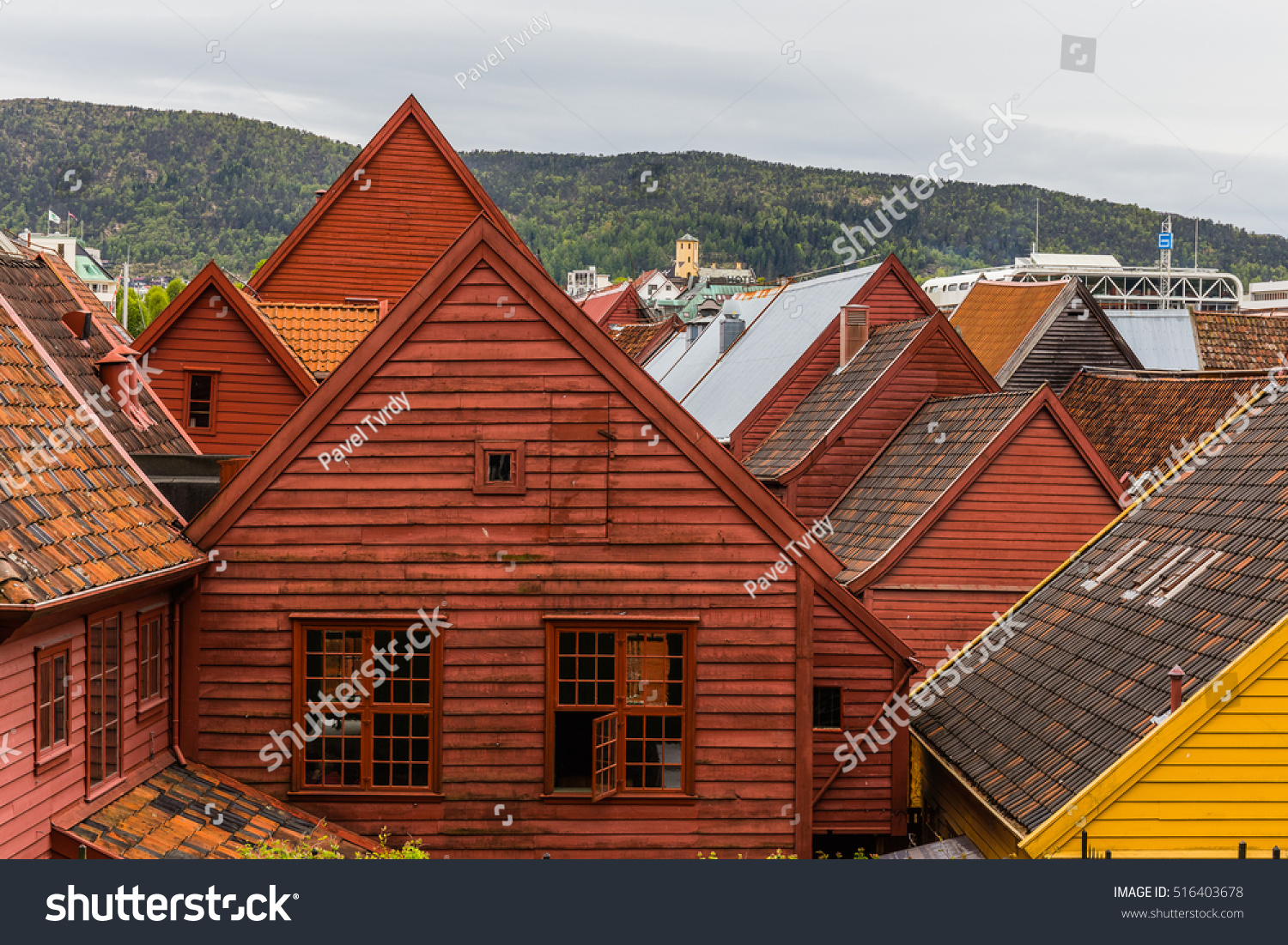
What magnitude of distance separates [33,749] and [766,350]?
2629cm

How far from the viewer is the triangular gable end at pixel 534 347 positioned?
13656 millimetres

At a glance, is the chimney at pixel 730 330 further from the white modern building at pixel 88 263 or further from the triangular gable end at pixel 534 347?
the white modern building at pixel 88 263

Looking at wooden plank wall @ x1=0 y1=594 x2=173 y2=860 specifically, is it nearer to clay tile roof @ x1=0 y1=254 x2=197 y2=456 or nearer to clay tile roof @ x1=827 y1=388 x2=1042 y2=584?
clay tile roof @ x1=0 y1=254 x2=197 y2=456

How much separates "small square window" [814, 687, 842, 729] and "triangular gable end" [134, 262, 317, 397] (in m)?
11.6

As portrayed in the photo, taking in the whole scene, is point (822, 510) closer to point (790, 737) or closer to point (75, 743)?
point (790, 737)

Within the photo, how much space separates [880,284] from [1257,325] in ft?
73.1

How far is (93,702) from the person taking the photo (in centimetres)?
1144

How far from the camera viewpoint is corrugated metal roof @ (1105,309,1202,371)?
46562 mm

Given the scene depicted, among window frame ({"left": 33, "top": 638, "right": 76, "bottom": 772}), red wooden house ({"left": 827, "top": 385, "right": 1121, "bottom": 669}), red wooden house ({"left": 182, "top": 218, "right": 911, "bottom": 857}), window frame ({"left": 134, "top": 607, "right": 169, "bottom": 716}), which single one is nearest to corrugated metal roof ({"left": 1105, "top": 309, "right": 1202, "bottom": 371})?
red wooden house ({"left": 827, "top": 385, "right": 1121, "bottom": 669})

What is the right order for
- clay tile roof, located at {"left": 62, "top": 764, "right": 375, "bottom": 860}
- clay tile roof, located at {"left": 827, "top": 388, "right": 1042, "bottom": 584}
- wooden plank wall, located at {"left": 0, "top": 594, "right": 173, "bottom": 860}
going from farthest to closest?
clay tile roof, located at {"left": 827, "top": 388, "right": 1042, "bottom": 584}
clay tile roof, located at {"left": 62, "top": 764, "right": 375, "bottom": 860}
wooden plank wall, located at {"left": 0, "top": 594, "right": 173, "bottom": 860}

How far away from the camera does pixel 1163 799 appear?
1156cm

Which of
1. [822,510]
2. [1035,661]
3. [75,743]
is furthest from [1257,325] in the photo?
[75,743]

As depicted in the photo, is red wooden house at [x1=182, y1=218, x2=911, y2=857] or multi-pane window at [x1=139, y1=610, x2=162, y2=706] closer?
multi-pane window at [x1=139, y1=610, x2=162, y2=706]

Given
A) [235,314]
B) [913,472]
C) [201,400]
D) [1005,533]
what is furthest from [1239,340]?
[201,400]
